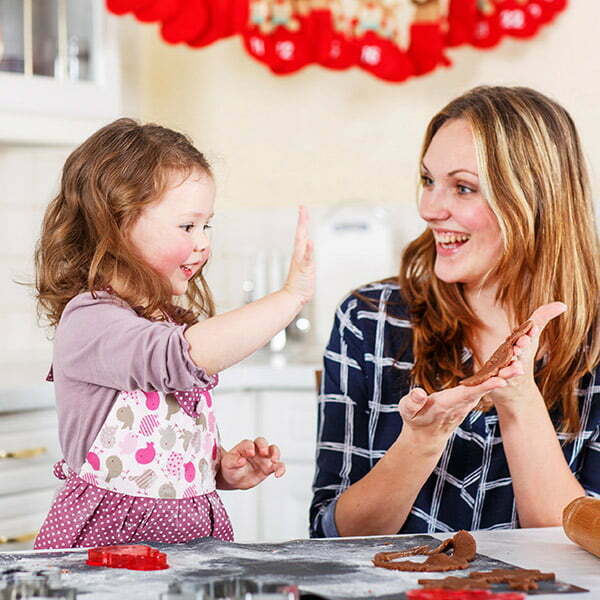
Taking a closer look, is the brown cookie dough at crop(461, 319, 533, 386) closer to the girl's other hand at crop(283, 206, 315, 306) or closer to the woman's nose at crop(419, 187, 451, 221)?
the girl's other hand at crop(283, 206, 315, 306)

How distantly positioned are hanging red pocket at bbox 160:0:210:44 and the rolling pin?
1977 mm

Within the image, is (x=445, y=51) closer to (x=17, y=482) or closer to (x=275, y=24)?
(x=275, y=24)

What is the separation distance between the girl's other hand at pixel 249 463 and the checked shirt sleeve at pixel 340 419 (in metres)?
0.27

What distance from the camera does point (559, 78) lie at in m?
2.99

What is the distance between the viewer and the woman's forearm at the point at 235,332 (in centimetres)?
134

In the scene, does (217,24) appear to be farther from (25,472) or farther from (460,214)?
(460,214)

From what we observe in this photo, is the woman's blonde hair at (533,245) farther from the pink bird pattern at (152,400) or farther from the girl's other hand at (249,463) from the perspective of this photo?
the pink bird pattern at (152,400)

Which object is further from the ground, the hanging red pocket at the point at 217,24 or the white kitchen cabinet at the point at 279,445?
the hanging red pocket at the point at 217,24

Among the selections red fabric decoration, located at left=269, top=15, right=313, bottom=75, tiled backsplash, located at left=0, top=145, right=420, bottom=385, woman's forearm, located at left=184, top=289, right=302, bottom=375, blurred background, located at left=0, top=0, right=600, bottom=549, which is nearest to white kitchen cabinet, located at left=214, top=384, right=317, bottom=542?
blurred background, located at left=0, top=0, right=600, bottom=549

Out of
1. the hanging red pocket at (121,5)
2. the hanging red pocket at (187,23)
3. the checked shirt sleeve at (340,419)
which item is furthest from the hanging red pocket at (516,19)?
the checked shirt sleeve at (340,419)

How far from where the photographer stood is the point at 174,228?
148cm

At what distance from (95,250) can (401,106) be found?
187cm

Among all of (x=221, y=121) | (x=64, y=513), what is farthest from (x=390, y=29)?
(x=64, y=513)

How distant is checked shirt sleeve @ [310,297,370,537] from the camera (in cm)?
184
